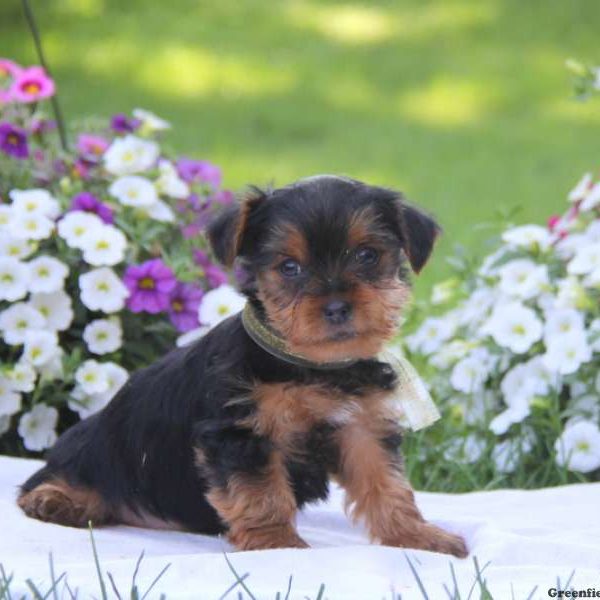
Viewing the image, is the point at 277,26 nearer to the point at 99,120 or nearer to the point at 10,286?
the point at 99,120

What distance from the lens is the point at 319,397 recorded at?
4324mm

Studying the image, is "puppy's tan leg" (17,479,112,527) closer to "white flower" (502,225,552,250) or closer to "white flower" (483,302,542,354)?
"white flower" (483,302,542,354)

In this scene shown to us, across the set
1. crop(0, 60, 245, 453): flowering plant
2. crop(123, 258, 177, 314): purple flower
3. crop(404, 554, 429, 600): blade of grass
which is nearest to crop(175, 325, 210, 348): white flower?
crop(0, 60, 245, 453): flowering plant

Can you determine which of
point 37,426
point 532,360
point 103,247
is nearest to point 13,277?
point 103,247

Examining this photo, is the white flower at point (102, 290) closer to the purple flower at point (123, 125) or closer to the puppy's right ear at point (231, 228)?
the purple flower at point (123, 125)

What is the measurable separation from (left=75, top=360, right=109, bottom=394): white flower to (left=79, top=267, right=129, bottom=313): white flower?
0.78ft

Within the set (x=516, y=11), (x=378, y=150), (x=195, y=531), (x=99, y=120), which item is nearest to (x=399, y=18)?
(x=516, y=11)

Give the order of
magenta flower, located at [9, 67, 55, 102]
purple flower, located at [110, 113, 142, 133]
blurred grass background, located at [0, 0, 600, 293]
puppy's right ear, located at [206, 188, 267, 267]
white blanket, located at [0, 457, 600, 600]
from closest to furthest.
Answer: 1. white blanket, located at [0, 457, 600, 600]
2. puppy's right ear, located at [206, 188, 267, 267]
3. magenta flower, located at [9, 67, 55, 102]
4. purple flower, located at [110, 113, 142, 133]
5. blurred grass background, located at [0, 0, 600, 293]

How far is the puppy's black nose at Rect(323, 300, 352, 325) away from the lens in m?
4.09

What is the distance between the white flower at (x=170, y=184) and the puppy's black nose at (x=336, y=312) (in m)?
2.70

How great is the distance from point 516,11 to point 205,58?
391cm

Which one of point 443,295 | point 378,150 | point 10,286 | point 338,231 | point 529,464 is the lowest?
point 378,150

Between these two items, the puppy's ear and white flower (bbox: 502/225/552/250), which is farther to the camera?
white flower (bbox: 502/225/552/250)

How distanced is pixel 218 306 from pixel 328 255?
2.05 m
